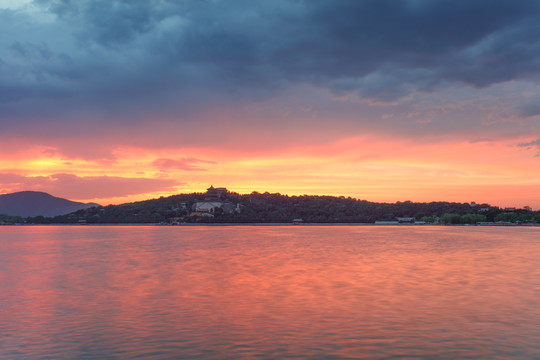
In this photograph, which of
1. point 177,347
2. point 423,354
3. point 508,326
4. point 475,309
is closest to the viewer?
point 423,354

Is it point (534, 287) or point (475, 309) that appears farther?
point (534, 287)

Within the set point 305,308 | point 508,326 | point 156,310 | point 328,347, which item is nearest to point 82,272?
point 156,310

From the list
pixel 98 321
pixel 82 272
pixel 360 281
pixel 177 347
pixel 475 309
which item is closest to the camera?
pixel 177 347

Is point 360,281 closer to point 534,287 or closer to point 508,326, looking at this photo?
point 534,287

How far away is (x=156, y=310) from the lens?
31.2 meters

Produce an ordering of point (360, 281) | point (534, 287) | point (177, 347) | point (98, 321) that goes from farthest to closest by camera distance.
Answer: point (360, 281) < point (534, 287) < point (98, 321) < point (177, 347)

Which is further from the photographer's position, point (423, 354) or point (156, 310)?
point (156, 310)

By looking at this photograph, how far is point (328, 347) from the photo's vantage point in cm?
2131

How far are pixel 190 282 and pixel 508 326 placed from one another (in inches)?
1134

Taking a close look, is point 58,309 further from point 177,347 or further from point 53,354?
point 177,347

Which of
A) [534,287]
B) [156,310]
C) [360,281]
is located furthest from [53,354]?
[534,287]

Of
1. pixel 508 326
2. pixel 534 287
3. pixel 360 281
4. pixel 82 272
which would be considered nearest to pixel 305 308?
pixel 508 326

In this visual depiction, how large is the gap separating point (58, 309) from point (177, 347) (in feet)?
48.1

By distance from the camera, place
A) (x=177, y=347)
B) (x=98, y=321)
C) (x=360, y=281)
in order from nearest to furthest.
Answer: (x=177, y=347) → (x=98, y=321) → (x=360, y=281)
